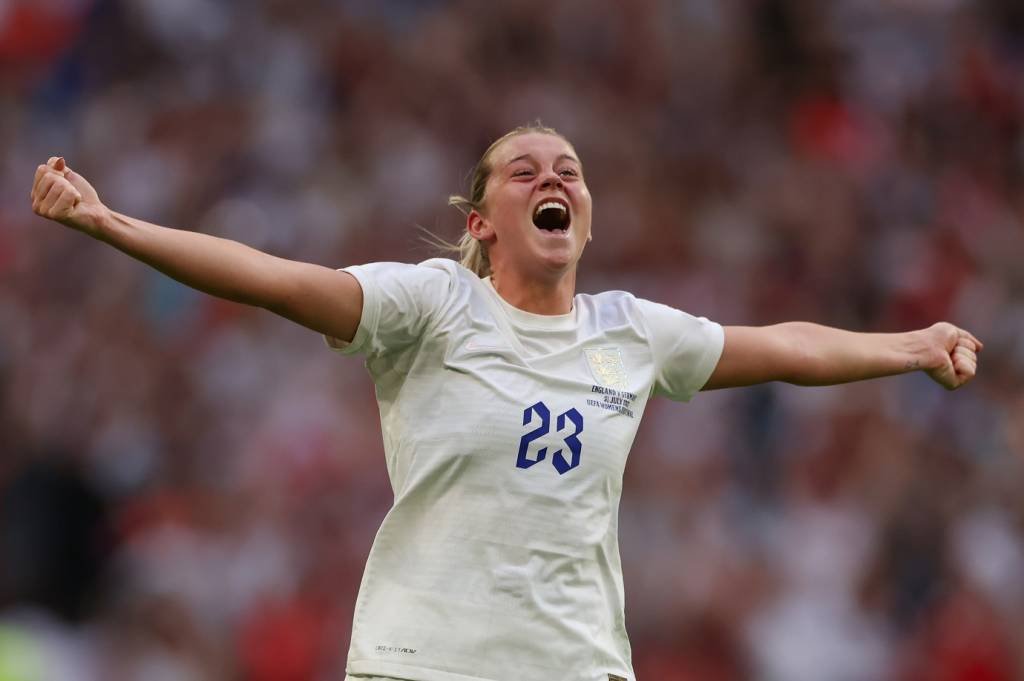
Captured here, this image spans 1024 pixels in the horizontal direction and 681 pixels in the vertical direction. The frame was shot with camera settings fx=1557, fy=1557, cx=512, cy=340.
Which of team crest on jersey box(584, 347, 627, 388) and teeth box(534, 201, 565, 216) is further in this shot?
teeth box(534, 201, 565, 216)

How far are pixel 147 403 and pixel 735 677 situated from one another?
3.03 meters

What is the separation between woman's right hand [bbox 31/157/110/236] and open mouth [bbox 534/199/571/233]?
1.25m

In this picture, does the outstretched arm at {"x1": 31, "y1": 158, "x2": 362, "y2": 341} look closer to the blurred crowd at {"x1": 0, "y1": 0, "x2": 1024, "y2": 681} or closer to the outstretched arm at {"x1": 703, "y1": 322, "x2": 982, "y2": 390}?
the outstretched arm at {"x1": 703, "y1": 322, "x2": 982, "y2": 390}

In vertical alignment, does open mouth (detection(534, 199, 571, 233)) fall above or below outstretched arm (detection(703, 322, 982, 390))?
above

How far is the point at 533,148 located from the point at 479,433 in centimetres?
93

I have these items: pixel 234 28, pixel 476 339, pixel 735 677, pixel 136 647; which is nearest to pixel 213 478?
pixel 136 647

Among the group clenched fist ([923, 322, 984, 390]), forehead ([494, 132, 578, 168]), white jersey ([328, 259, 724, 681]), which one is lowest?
white jersey ([328, 259, 724, 681])

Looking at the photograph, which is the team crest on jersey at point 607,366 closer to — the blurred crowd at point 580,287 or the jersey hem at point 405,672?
the jersey hem at point 405,672

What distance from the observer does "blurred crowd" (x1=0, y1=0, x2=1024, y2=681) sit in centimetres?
696

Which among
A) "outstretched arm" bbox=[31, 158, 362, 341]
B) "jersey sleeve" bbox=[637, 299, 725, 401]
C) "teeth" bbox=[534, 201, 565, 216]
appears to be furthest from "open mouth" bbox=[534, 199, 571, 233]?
"outstretched arm" bbox=[31, 158, 362, 341]

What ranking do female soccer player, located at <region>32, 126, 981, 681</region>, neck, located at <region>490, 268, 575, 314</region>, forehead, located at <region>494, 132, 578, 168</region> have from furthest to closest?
forehead, located at <region>494, 132, 578, 168</region> < neck, located at <region>490, 268, 575, 314</region> < female soccer player, located at <region>32, 126, 981, 681</region>

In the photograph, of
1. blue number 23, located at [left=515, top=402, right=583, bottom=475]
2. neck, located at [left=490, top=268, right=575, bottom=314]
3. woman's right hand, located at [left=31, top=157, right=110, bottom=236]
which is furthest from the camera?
neck, located at [left=490, top=268, right=575, bottom=314]

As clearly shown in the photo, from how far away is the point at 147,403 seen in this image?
24.3 ft

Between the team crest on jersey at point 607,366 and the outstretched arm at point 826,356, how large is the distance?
34 cm
